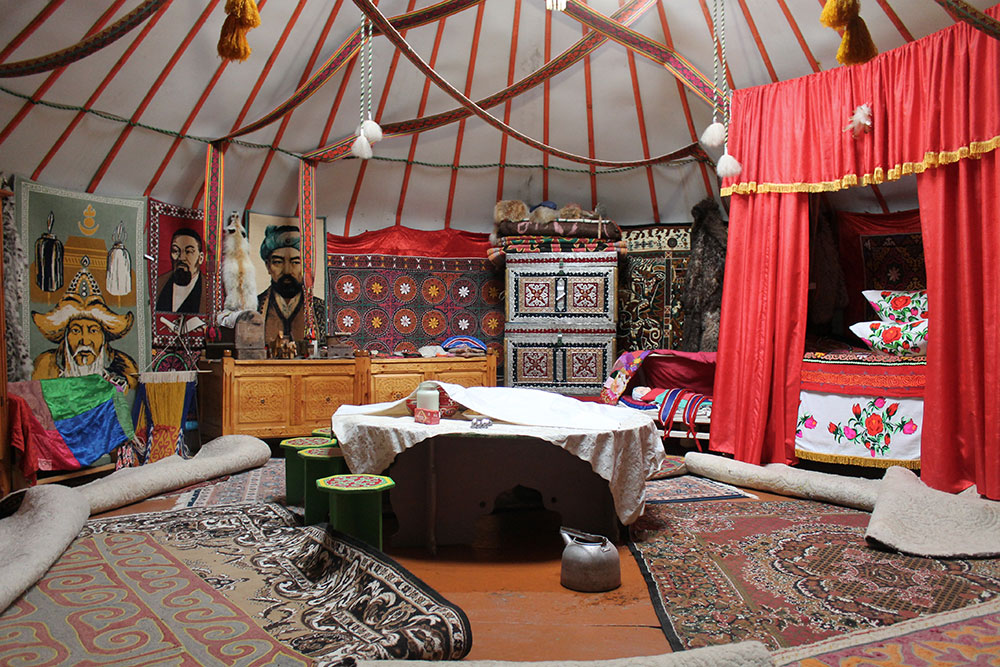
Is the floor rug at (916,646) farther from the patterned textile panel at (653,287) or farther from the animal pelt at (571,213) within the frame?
the animal pelt at (571,213)

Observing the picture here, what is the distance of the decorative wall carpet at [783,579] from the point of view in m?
2.13

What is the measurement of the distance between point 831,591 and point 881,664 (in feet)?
1.84

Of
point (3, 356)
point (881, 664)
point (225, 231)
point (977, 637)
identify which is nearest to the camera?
point (881, 664)

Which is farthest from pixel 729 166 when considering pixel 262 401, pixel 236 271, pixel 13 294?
pixel 13 294

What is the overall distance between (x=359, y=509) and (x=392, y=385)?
303cm

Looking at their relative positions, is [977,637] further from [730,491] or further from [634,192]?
[634,192]

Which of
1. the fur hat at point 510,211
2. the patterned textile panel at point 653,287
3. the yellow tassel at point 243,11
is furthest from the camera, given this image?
the fur hat at point 510,211

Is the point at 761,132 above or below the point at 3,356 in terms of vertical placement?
above

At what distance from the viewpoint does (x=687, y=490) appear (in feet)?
13.3

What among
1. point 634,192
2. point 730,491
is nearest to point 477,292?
point 634,192

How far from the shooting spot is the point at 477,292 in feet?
22.5

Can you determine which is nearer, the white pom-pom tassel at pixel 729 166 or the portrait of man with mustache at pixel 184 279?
the white pom-pom tassel at pixel 729 166

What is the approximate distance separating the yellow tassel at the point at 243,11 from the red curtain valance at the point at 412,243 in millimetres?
3607

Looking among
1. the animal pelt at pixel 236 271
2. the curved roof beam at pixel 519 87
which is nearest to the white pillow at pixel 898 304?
the curved roof beam at pixel 519 87
